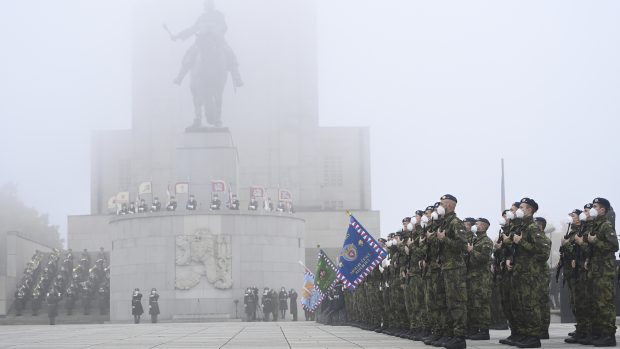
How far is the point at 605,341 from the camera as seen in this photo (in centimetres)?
1653

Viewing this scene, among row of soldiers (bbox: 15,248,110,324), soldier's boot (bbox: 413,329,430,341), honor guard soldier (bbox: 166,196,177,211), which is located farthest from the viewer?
row of soldiers (bbox: 15,248,110,324)

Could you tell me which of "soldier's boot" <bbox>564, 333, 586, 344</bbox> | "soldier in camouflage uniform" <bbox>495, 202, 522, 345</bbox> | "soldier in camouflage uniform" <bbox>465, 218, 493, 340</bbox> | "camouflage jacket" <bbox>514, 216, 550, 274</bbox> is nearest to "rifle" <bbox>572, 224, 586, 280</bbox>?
"camouflage jacket" <bbox>514, 216, 550, 274</bbox>

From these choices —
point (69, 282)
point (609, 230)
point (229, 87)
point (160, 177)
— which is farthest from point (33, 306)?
point (609, 230)

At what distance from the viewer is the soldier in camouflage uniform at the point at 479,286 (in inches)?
778

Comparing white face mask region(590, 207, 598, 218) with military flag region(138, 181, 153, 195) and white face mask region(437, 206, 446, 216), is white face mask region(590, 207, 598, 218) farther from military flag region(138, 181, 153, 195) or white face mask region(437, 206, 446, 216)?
military flag region(138, 181, 153, 195)

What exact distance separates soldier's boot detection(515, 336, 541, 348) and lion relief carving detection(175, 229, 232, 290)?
33.1 meters

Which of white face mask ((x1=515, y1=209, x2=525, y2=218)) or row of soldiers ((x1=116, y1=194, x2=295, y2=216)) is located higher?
row of soldiers ((x1=116, y1=194, x2=295, y2=216))

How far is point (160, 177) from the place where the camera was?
79750 mm

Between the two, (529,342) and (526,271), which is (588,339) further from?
(526,271)

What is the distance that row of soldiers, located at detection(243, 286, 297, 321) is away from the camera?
4800 cm

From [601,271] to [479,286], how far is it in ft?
11.3

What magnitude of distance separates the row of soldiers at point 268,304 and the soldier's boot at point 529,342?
3190cm

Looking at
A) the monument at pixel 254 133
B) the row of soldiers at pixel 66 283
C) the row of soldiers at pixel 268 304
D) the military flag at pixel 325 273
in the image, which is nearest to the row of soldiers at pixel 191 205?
the row of soldiers at pixel 66 283

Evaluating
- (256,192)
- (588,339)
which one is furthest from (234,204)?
(588,339)
